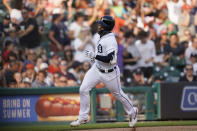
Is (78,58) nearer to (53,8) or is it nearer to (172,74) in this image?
(53,8)

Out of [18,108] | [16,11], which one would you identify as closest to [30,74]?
[18,108]

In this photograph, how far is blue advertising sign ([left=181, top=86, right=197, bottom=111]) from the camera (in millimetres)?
9648

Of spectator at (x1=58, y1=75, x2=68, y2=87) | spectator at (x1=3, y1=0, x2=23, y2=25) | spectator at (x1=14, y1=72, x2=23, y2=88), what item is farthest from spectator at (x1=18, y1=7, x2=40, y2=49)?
spectator at (x1=58, y1=75, x2=68, y2=87)

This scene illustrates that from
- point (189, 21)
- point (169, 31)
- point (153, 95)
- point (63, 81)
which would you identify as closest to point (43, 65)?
point (63, 81)

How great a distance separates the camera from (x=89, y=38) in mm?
11562

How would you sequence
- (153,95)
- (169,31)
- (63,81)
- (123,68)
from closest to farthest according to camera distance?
(153,95) < (63,81) < (123,68) < (169,31)

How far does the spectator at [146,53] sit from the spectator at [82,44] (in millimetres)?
1316

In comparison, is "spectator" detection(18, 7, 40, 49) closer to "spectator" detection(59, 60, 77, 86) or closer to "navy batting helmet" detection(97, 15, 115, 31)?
"spectator" detection(59, 60, 77, 86)

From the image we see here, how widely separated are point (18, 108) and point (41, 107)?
499 mm

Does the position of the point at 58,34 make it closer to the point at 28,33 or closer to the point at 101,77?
the point at 28,33

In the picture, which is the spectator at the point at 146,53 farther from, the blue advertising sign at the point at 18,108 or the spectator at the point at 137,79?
the blue advertising sign at the point at 18,108

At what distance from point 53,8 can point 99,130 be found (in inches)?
218

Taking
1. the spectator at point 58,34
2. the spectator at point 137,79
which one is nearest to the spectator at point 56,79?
the spectator at point 58,34

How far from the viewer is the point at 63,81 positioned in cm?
1036
